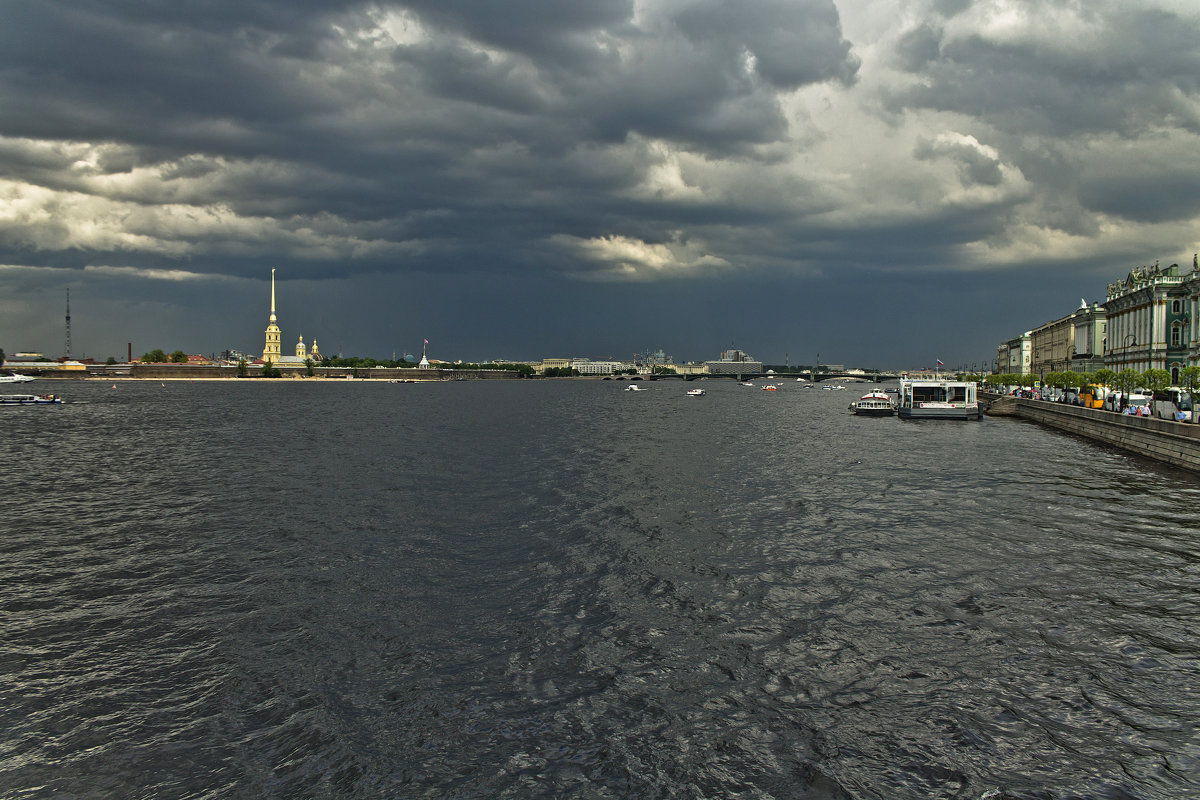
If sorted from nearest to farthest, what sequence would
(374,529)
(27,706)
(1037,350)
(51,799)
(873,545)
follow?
(51,799), (27,706), (873,545), (374,529), (1037,350)

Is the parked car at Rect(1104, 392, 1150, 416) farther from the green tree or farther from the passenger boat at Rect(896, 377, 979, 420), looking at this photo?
the passenger boat at Rect(896, 377, 979, 420)

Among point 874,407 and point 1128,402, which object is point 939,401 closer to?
point 874,407

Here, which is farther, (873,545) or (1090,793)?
(873,545)

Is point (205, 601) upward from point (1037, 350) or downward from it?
downward

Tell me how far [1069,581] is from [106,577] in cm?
2225

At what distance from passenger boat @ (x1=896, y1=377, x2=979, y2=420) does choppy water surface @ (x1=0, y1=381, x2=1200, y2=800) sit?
154 ft

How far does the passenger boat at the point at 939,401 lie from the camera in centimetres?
7362

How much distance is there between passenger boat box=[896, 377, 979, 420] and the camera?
73625 mm

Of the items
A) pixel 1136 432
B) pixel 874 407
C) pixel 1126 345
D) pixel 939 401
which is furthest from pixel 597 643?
pixel 1126 345

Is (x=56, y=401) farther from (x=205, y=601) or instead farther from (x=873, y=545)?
(x=873, y=545)

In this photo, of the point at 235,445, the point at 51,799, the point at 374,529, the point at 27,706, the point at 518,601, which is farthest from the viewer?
the point at 235,445

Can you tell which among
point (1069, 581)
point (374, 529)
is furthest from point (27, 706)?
point (1069, 581)

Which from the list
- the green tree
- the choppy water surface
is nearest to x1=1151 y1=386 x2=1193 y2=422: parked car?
the green tree

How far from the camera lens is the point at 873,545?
19.7 meters
